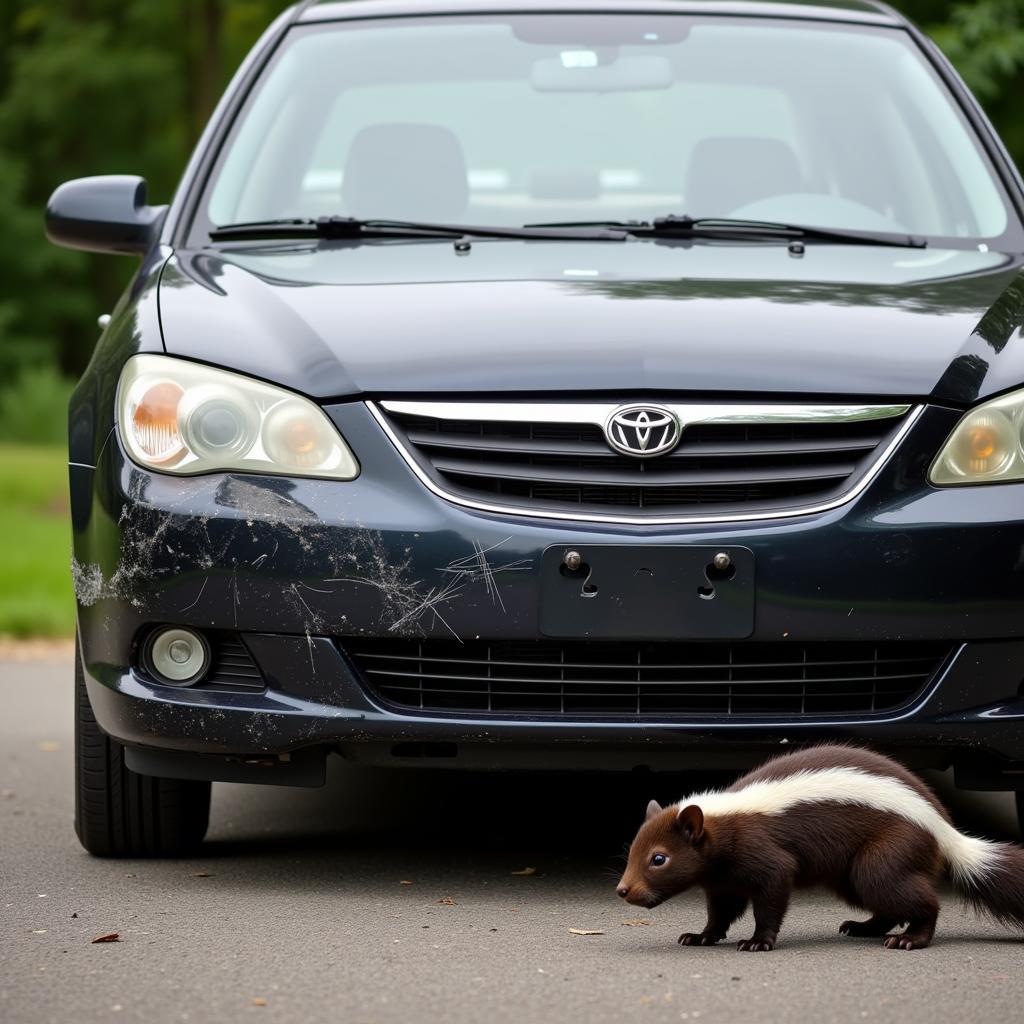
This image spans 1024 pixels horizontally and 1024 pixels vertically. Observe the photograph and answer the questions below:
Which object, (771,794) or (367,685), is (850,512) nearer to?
(771,794)

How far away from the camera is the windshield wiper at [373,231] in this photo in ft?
16.6

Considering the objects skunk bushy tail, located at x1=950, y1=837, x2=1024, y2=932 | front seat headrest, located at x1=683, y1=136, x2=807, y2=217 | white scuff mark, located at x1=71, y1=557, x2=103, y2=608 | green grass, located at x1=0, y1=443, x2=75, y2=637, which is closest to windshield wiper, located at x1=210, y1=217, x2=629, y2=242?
front seat headrest, located at x1=683, y1=136, x2=807, y2=217

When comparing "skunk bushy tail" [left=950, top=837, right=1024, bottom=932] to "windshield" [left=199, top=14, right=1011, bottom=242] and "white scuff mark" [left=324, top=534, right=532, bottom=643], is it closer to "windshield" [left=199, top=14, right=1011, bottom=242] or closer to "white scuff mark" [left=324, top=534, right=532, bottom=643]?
"white scuff mark" [left=324, top=534, right=532, bottom=643]

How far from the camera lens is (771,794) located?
3.90 meters

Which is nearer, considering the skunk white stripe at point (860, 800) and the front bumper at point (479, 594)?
the skunk white stripe at point (860, 800)

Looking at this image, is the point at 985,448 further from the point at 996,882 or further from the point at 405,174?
the point at 405,174

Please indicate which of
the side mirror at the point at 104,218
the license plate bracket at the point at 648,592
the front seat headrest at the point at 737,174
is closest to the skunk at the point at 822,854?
the license plate bracket at the point at 648,592

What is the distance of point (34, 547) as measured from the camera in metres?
14.5

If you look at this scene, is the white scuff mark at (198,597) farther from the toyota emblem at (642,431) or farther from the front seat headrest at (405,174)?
the front seat headrest at (405,174)

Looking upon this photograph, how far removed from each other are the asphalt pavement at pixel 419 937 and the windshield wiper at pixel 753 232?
1.46 m

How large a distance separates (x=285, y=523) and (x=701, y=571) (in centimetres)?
81

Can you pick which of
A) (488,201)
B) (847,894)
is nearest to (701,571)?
(847,894)

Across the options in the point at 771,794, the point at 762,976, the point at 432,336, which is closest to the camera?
the point at 762,976

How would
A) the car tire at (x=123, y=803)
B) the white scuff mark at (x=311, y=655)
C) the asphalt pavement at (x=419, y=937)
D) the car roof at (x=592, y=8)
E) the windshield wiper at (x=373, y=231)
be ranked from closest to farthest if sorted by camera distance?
the asphalt pavement at (x=419, y=937) → the white scuff mark at (x=311, y=655) → the car tire at (x=123, y=803) → the windshield wiper at (x=373, y=231) → the car roof at (x=592, y=8)
